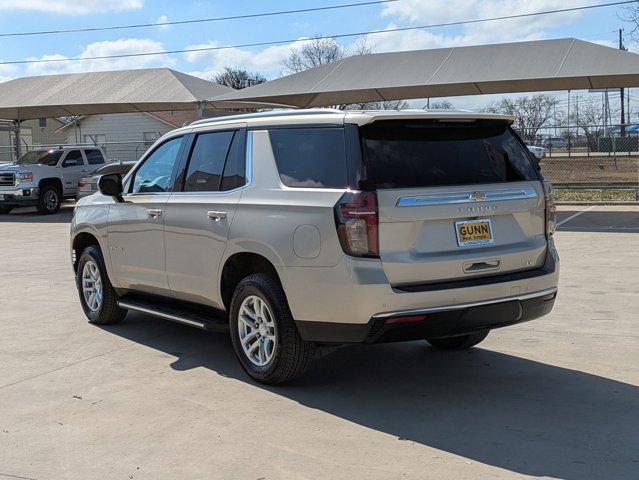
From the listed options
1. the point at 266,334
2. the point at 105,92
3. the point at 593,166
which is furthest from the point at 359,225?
the point at 593,166

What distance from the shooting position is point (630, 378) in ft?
Result: 17.9

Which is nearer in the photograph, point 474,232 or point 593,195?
point 474,232

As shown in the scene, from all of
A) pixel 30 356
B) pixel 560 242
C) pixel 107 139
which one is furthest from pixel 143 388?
pixel 107 139

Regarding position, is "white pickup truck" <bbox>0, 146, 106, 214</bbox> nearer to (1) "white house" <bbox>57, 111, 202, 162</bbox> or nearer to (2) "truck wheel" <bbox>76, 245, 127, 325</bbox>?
(2) "truck wheel" <bbox>76, 245, 127, 325</bbox>

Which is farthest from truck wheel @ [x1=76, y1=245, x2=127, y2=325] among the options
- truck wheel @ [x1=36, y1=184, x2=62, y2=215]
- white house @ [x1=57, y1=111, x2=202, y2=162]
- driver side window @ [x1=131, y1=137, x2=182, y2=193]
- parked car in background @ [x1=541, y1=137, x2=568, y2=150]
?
white house @ [x1=57, y1=111, x2=202, y2=162]

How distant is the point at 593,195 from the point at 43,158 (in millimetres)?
16673

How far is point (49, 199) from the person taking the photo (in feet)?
74.5

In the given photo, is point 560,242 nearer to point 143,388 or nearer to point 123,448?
point 143,388

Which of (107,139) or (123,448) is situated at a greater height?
(107,139)

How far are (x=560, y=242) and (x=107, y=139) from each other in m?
44.7

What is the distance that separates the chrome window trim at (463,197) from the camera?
469 centimetres

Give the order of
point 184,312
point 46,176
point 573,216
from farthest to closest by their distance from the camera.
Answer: point 46,176
point 573,216
point 184,312

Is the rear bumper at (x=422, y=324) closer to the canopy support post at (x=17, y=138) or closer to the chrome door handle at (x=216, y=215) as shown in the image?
the chrome door handle at (x=216, y=215)

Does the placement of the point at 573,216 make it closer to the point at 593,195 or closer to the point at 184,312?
the point at 593,195
